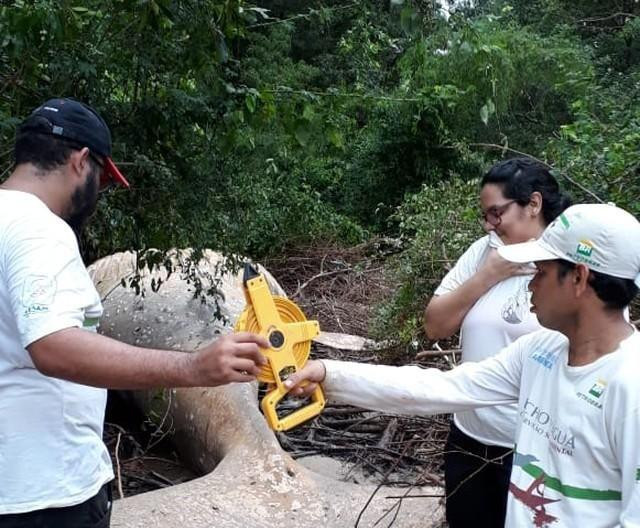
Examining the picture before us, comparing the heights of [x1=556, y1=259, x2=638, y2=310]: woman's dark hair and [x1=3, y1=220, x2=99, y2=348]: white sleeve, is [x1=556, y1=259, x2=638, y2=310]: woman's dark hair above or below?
above

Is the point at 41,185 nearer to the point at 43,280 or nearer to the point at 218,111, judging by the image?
the point at 43,280

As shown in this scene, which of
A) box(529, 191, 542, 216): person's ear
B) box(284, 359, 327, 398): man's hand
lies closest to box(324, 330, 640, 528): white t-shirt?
box(284, 359, 327, 398): man's hand

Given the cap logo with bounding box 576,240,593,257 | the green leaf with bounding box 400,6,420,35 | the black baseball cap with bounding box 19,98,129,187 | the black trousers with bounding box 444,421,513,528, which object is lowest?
the black trousers with bounding box 444,421,513,528

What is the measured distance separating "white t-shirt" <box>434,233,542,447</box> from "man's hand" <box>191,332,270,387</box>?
3.56ft

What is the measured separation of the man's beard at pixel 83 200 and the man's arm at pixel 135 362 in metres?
0.49

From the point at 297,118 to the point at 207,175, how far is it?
0.60 meters

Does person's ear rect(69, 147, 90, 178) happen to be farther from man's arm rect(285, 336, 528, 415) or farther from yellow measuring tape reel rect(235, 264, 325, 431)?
man's arm rect(285, 336, 528, 415)

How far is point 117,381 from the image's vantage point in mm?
1759

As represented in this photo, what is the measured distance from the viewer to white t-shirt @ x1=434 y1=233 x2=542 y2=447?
2.60 meters

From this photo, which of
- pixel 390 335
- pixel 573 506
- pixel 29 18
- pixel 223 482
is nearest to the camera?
pixel 573 506

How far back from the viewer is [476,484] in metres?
2.66

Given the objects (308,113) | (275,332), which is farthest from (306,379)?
(308,113)

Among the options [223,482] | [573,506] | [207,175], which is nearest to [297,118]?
[207,175]

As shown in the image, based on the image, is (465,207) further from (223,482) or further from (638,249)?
(638,249)
